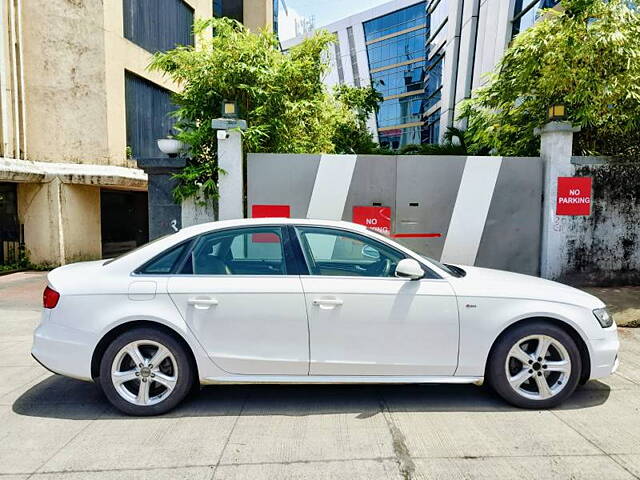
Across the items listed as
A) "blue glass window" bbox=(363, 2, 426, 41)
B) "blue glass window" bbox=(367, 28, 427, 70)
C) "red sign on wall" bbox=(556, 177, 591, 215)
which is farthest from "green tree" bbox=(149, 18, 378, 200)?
"blue glass window" bbox=(363, 2, 426, 41)

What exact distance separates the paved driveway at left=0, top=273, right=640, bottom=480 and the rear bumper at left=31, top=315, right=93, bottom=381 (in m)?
0.40

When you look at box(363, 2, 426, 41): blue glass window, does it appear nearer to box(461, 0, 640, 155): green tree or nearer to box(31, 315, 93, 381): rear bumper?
box(461, 0, 640, 155): green tree

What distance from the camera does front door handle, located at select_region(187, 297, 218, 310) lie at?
364cm

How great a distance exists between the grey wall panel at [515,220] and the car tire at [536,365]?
3.88 metres

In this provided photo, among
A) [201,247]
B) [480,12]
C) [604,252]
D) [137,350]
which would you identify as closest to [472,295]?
[201,247]

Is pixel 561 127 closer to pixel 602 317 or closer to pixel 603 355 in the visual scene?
pixel 602 317

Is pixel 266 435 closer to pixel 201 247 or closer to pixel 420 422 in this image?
pixel 420 422

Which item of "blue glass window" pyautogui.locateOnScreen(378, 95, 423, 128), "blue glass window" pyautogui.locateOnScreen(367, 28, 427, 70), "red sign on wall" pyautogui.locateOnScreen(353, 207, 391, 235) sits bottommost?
"red sign on wall" pyautogui.locateOnScreen(353, 207, 391, 235)

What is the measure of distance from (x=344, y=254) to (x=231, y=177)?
3.45 m

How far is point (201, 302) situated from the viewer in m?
3.64

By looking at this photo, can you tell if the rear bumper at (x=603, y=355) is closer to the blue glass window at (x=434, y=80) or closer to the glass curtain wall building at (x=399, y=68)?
the blue glass window at (x=434, y=80)

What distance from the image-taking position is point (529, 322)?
12.3ft

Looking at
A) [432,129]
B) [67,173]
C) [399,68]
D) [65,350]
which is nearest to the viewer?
[65,350]

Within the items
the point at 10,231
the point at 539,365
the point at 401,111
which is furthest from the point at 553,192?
the point at 401,111
